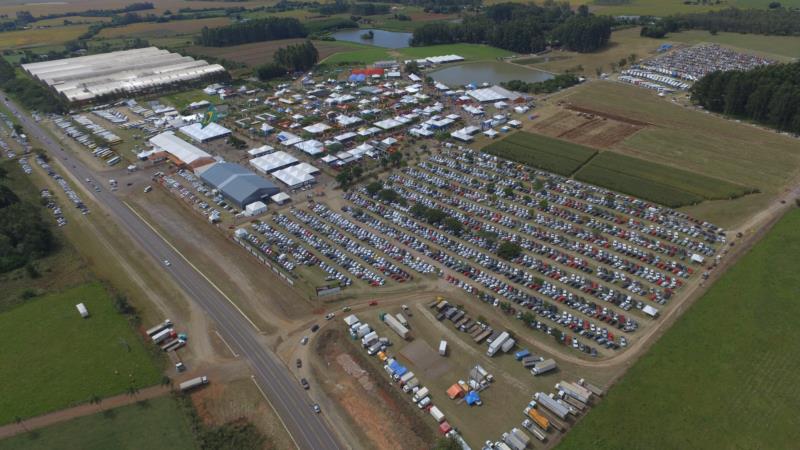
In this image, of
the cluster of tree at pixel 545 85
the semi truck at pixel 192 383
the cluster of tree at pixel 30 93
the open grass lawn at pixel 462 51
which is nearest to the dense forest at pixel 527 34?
the open grass lawn at pixel 462 51

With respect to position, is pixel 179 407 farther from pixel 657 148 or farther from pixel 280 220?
pixel 657 148

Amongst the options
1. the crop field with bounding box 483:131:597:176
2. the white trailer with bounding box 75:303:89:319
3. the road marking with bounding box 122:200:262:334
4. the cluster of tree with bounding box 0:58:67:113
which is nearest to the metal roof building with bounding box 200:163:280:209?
the road marking with bounding box 122:200:262:334

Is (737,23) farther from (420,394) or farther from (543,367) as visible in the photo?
(420,394)

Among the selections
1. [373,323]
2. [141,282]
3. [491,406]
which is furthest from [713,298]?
[141,282]

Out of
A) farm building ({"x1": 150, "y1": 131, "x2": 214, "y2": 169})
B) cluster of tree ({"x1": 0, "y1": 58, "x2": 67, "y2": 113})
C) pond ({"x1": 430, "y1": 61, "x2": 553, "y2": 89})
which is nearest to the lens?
farm building ({"x1": 150, "y1": 131, "x2": 214, "y2": 169})

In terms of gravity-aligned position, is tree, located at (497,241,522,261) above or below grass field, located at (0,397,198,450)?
above

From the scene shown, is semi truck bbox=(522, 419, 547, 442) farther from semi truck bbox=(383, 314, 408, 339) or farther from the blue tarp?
semi truck bbox=(383, 314, 408, 339)
